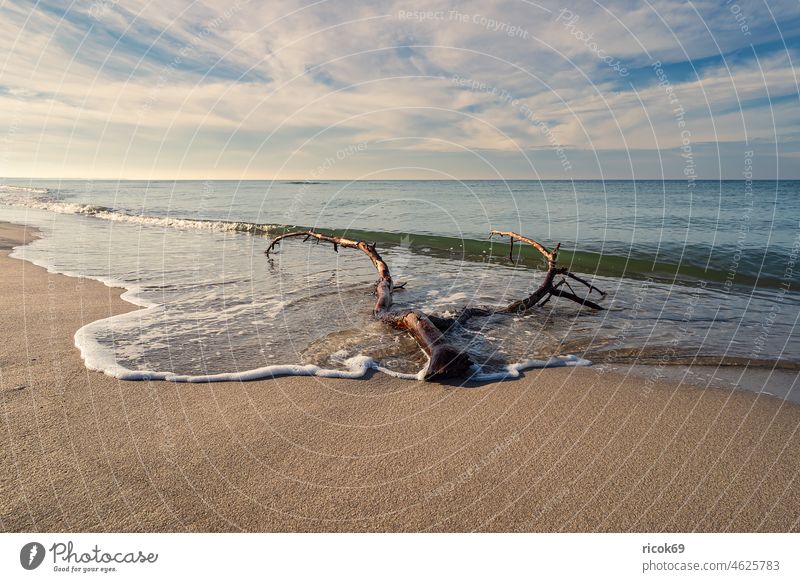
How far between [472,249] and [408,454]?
15.8 metres

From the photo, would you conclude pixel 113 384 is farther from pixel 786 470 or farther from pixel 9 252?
pixel 9 252

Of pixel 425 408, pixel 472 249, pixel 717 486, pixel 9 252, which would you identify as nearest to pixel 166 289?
pixel 425 408

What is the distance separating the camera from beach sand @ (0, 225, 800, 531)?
314cm

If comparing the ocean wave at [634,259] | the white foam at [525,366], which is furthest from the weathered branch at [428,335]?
the ocean wave at [634,259]

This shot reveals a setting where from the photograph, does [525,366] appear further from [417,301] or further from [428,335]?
[417,301]

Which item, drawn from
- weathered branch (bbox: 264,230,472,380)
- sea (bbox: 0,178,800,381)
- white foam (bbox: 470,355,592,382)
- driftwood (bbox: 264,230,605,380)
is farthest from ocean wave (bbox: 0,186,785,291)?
white foam (bbox: 470,355,592,382)
